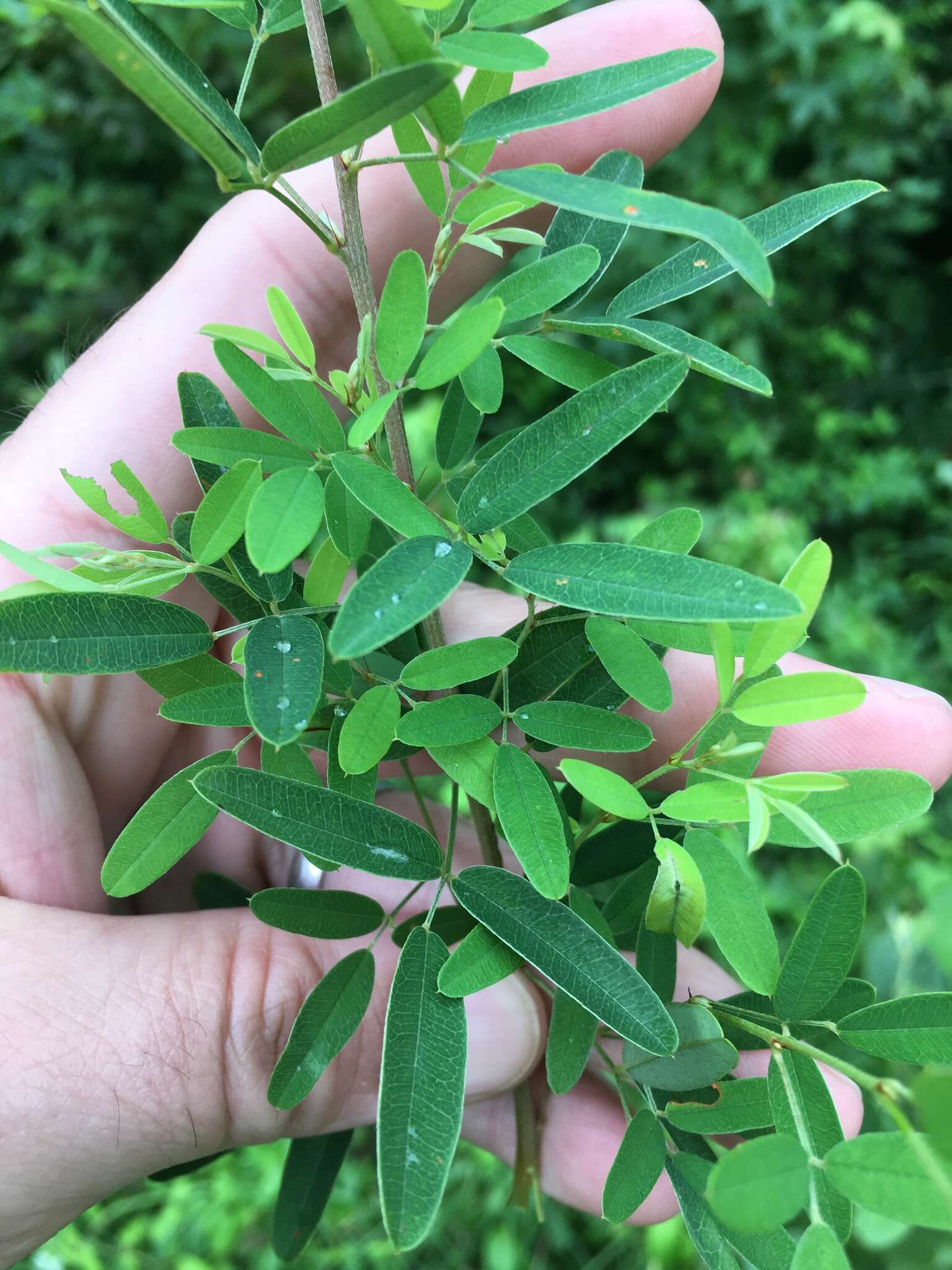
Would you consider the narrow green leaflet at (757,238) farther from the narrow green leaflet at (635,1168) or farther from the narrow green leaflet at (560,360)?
the narrow green leaflet at (635,1168)

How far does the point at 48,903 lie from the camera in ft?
3.75

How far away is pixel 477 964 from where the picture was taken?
2.38 feet

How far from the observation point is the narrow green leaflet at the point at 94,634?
1.98 feet

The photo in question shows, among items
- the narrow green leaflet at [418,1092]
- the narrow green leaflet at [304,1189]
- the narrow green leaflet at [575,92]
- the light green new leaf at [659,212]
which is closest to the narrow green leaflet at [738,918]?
the narrow green leaflet at [418,1092]

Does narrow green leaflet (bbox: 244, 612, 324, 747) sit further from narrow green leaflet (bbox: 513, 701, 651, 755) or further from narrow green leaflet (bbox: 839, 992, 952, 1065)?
narrow green leaflet (bbox: 839, 992, 952, 1065)

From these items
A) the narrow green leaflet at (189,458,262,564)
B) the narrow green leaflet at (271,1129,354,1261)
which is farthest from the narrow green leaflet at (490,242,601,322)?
the narrow green leaflet at (271,1129,354,1261)

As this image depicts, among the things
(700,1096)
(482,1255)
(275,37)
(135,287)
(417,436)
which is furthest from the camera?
(135,287)

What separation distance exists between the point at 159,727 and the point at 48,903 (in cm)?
Result: 32

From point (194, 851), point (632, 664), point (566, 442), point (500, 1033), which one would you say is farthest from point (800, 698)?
point (194, 851)

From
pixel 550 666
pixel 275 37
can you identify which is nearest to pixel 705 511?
pixel 275 37

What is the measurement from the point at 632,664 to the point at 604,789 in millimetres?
114

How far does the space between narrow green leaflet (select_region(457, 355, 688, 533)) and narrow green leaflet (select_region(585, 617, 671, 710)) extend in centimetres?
13

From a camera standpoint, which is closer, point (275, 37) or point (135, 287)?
point (275, 37)

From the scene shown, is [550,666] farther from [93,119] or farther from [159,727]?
[93,119]
